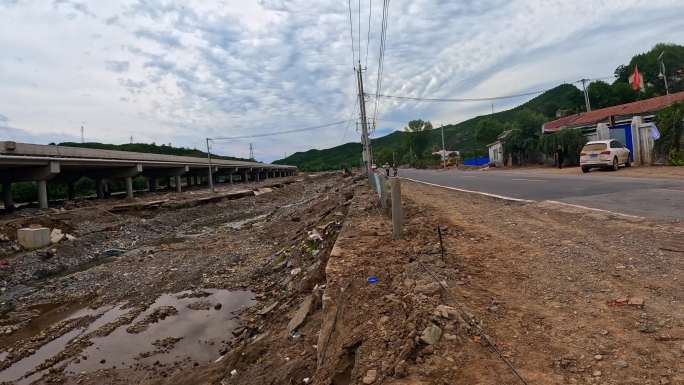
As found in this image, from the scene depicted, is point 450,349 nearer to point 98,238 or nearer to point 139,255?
point 139,255

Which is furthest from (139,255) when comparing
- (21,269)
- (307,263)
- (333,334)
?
(333,334)

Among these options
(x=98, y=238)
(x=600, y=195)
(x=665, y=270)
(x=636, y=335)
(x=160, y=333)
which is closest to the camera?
(x=636, y=335)

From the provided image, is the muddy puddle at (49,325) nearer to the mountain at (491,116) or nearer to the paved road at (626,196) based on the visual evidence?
the paved road at (626,196)

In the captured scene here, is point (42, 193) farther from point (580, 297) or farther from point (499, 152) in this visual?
point (499, 152)

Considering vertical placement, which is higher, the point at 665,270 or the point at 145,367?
the point at 665,270

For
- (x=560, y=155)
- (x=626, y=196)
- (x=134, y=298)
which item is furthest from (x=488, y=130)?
(x=134, y=298)

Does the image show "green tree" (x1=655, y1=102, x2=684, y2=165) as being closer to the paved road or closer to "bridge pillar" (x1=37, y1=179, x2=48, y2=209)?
the paved road

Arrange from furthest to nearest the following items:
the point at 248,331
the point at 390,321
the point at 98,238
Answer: the point at 98,238
the point at 248,331
the point at 390,321

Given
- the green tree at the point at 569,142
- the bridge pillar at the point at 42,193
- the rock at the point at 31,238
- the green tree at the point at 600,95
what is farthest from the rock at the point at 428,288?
the green tree at the point at 600,95

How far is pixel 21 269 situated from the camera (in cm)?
1434

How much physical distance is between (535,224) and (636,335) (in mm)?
4997

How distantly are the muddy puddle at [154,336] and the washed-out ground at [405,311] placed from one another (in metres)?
0.04

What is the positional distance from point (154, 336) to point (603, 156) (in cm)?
2202

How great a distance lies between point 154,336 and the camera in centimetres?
780
